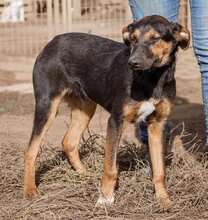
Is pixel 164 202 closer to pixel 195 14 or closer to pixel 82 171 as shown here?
pixel 82 171

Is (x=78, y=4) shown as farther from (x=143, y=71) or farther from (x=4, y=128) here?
(x=143, y=71)

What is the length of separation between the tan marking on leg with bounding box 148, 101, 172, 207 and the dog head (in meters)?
0.42

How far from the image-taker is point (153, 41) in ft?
16.2

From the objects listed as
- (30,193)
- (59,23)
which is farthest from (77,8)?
(30,193)

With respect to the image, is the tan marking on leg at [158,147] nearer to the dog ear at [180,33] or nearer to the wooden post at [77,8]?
the dog ear at [180,33]

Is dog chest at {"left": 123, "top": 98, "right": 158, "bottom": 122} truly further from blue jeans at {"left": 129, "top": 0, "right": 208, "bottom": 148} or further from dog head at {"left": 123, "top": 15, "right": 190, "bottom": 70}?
blue jeans at {"left": 129, "top": 0, "right": 208, "bottom": 148}

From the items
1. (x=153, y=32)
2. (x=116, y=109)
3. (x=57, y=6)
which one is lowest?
(x=57, y=6)

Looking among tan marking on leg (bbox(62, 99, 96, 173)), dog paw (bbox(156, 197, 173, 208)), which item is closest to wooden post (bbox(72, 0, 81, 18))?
tan marking on leg (bbox(62, 99, 96, 173))

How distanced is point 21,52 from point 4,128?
20.5 ft

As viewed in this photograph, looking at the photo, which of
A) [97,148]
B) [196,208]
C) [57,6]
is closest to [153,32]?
[196,208]

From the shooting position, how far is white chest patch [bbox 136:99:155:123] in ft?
17.0

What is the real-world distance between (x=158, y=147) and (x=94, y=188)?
64 centimetres

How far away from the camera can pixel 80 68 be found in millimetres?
5898

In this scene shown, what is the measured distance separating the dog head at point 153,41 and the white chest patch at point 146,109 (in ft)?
1.07
